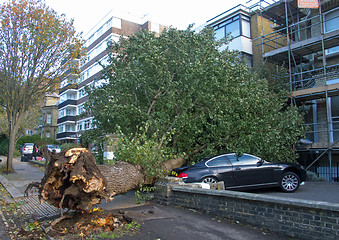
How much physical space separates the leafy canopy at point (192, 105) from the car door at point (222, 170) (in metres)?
1.26

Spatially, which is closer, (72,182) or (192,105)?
(72,182)

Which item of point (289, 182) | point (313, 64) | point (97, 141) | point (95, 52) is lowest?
point (289, 182)

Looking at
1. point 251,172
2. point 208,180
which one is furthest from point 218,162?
point 251,172

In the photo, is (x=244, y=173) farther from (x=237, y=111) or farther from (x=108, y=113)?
(x=108, y=113)

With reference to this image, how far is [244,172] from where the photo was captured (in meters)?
9.42

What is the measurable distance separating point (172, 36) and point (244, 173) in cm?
674

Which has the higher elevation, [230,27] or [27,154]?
[230,27]

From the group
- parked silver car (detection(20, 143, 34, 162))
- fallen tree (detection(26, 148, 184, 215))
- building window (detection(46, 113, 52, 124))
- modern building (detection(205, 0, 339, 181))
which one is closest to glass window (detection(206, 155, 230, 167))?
fallen tree (detection(26, 148, 184, 215))

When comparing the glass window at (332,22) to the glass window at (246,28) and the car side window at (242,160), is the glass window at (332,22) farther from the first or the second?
the car side window at (242,160)

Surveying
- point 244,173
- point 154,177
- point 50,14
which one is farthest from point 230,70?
point 50,14

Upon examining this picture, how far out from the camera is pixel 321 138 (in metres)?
15.7

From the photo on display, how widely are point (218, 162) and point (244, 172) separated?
34.6 inches

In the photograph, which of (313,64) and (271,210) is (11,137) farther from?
(313,64)

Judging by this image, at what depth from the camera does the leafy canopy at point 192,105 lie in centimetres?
1090
